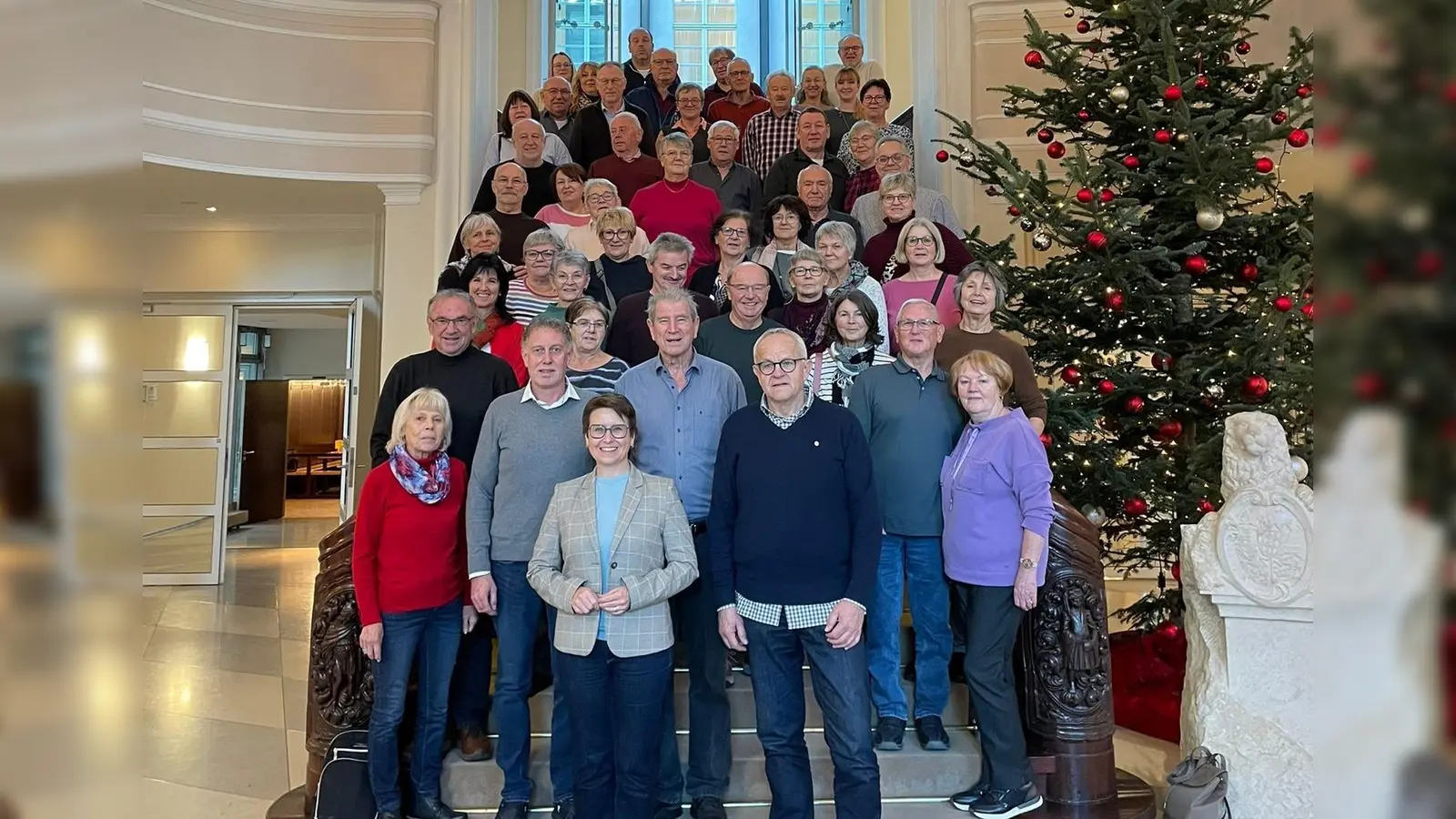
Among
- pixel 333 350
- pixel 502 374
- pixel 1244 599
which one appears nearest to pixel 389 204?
pixel 502 374

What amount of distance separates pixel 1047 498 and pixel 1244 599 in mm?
748

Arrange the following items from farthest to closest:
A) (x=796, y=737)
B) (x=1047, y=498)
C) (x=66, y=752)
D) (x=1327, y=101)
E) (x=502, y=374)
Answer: (x=502, y=374) → (x=1047, y=498) → (x=796, y=737) → (x=66, y=752) → (x=1327, y=101)

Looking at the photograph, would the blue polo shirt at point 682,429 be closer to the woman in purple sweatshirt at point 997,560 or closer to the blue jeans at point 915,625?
the blue jeans at point 915,625

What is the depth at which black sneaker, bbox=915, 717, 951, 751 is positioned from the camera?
9.88ft

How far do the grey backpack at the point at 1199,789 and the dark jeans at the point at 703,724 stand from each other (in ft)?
4.46

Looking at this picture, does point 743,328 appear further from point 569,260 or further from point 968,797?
point 968,797

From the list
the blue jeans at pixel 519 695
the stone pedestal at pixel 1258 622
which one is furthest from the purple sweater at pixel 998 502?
the blue jeans at pixel 519 695

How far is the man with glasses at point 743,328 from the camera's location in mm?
3258

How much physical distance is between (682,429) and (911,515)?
796 millimetres

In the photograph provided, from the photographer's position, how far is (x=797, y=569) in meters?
2.56

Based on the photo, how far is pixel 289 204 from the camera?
730 cm

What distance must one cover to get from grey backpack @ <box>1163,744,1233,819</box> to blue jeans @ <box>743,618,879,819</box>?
0.97m

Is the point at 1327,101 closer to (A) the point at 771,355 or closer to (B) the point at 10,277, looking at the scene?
(B) the point at 10,277

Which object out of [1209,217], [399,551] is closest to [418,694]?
[399,551]
